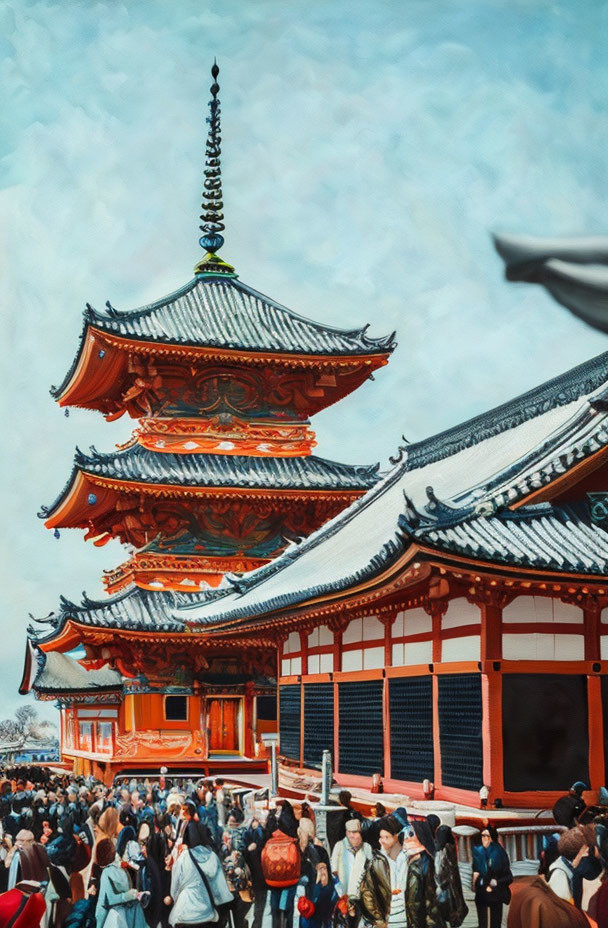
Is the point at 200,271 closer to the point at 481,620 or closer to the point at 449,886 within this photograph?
the point at 481,620

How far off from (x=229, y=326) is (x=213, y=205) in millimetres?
6804

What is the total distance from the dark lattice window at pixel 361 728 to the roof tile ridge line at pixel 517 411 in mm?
6299

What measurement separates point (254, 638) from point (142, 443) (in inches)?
388

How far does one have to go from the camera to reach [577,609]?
49.9ft

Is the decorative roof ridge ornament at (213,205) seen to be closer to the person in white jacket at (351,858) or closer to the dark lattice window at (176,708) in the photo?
the dark lattice window at (176,708)

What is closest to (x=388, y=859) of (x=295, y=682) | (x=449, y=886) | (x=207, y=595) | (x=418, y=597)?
(x=449, y=886)

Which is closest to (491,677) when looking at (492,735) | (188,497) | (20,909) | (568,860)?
(492,735)

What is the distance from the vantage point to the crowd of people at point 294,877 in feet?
27.5

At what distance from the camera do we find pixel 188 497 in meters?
33.2

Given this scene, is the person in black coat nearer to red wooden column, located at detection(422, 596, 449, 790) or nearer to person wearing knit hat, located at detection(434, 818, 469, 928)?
person wearing knit hat, located at detection(434, 818, 469, 928)

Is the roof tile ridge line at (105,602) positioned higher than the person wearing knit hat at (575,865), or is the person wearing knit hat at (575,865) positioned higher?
the roof tile ridge line at (105,602)

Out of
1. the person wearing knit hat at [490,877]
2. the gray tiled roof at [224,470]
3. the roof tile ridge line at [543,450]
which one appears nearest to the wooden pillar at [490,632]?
the roof tile ridge line at [543,450]

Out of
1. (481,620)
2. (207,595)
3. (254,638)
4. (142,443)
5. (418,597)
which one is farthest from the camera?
(142,443)

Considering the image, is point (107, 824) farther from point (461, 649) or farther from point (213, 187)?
point (213, 187)
